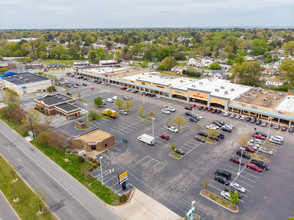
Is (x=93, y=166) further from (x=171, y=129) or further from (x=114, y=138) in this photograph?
(x=171, y=129)

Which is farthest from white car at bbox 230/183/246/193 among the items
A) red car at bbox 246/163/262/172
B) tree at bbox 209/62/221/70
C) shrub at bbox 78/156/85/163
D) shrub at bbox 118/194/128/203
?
tree at bbox 209/62/221/70

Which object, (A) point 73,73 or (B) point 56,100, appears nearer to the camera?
(B) point 56,100

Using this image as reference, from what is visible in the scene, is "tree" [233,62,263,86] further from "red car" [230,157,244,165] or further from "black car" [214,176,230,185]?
"black car" [214,176,230,185]

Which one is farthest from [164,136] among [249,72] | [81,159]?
[249,72]

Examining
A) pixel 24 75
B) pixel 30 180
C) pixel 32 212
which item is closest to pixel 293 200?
pixel 32 212

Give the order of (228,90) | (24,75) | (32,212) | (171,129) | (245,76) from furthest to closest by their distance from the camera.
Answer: (24,75), (245,76), (228,90), (171,129), (32,212)
